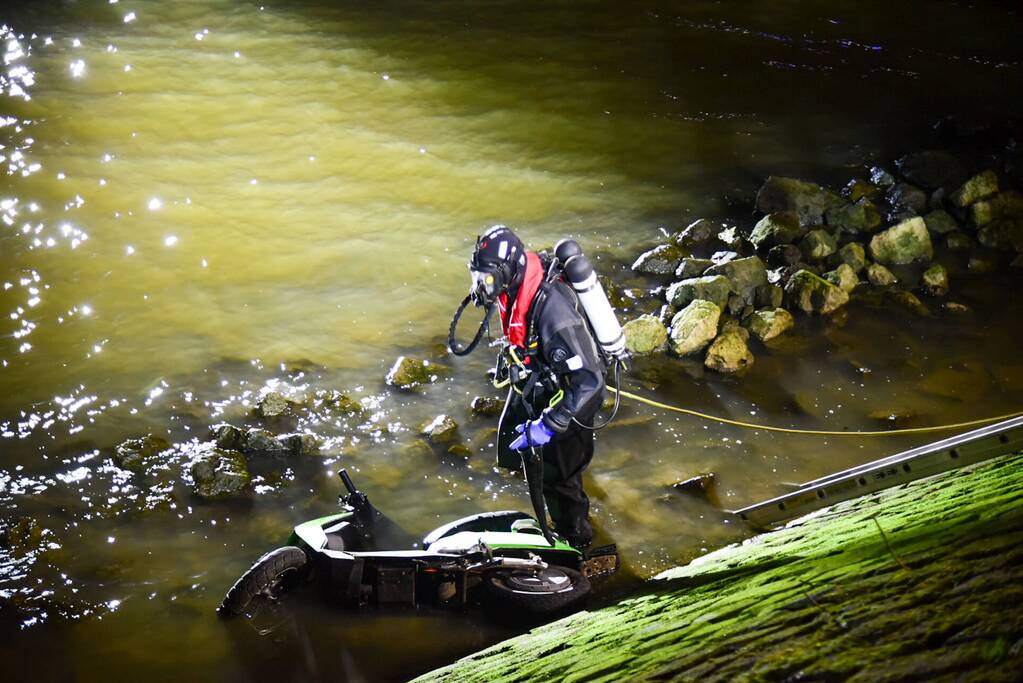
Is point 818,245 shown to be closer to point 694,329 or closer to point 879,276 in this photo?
point 879,276

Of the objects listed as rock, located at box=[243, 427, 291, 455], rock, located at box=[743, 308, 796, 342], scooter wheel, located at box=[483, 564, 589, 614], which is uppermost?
rock, located at box=[243, 427, 291, 455]

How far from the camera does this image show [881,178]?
1047cm

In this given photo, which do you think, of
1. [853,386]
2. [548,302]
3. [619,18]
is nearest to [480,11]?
[619,18]

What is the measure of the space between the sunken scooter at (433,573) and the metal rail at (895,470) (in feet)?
4.87

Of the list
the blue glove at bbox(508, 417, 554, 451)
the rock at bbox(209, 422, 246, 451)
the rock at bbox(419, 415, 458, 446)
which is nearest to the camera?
the blue glove at bbox(508, 417, 554, 451)

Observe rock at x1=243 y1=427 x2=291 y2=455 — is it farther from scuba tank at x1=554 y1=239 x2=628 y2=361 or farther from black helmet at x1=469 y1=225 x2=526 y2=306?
scuba tank at x1=554 y1=239 x2=628 y2=361

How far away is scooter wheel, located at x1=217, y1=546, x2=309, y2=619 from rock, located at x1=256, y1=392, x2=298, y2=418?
1976 millimetres

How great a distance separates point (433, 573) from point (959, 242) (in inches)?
302

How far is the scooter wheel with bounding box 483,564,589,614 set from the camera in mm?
4645

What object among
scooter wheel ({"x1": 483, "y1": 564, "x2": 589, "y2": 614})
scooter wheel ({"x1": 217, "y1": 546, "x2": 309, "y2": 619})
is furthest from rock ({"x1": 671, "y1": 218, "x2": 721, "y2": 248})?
scooter wheel ({"x1": 217, "y1": 546, "x2": 309, "y2": 619})

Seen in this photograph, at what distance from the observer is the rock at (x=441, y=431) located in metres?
6.42

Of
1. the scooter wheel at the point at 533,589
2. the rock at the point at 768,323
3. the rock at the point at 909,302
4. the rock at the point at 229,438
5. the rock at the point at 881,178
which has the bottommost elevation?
the scooter wheel at the point at 533,589

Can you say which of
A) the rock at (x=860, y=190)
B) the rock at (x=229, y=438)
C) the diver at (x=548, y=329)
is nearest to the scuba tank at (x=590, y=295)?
the diver at (x=548, y=329)

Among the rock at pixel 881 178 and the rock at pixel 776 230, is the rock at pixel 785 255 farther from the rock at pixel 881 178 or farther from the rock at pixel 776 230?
the rock at pixel 881 178
